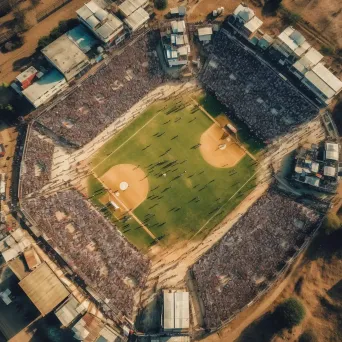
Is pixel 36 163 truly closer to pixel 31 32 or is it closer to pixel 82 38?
pixel 82 38

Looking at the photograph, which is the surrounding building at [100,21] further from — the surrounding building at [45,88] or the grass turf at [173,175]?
the grass turf at [173,175]

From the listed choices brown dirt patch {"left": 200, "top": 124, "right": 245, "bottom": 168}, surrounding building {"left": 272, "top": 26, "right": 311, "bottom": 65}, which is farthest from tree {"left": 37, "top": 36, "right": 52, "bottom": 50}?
surrounding building {"left": 272, "top": 26, "right": 311, "bottom": 65}

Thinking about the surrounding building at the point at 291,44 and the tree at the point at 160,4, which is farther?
the tree at the point at 160,4

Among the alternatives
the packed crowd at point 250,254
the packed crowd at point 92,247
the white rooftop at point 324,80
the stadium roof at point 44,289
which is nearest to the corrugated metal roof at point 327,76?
the white rooftop at point 324,80

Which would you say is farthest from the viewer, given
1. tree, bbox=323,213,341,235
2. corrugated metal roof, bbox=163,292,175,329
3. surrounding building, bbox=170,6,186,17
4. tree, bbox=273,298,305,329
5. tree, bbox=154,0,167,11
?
tree, bbox=154,0,167,11

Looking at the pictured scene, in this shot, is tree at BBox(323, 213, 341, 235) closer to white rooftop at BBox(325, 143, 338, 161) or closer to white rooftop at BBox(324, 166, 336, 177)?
white rooftop at BBox(324, 166, 336, 177)
